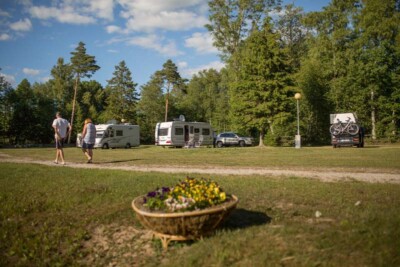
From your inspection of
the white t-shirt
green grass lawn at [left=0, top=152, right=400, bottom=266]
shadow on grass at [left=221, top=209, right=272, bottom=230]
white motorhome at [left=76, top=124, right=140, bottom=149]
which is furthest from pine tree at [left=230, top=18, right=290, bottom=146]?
shadow on grass at [left=221, top=209, right=272, bottom=230]

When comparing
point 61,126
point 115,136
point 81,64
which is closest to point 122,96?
point 81,64

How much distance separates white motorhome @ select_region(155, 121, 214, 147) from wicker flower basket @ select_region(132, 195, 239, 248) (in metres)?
25.4

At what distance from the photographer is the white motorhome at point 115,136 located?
3130 centimetres

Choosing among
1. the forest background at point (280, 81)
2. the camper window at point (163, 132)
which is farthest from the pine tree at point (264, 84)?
the camper window at point (163, 132)

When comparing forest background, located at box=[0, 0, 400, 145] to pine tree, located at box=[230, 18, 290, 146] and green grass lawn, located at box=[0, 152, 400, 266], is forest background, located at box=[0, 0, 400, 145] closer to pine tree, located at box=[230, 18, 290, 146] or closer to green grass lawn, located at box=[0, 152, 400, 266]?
pine tree, located at box=[230, 18, 290, 146]

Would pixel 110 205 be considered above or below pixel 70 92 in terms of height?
below

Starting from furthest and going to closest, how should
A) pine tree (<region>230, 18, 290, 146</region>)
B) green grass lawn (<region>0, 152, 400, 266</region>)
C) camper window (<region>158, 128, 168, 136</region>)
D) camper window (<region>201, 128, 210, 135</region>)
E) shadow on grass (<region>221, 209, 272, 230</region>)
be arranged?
1. camper window (<region>201, 128, 210, 135</region>)
2. camper window (<region>158, 128, 168, 136</region>)
3. pine tree (<region>230, 18, 290, 146</region>)
4. shadow on grass (<region>221, 209, 272, 230</region>)
5. green grass lawn (<region>0, 152, 400, 266</region>)

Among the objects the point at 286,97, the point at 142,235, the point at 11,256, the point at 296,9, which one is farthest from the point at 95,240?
the point at 296,9

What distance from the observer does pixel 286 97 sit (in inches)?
1153

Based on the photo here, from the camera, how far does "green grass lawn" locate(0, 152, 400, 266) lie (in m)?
3.91

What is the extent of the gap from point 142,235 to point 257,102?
86.6 ft

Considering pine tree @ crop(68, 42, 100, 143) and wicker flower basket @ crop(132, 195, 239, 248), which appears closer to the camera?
wicker flower basket @ crop(132, 195, 239, 248)

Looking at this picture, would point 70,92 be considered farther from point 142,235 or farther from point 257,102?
point 142,235

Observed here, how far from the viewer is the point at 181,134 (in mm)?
31172
